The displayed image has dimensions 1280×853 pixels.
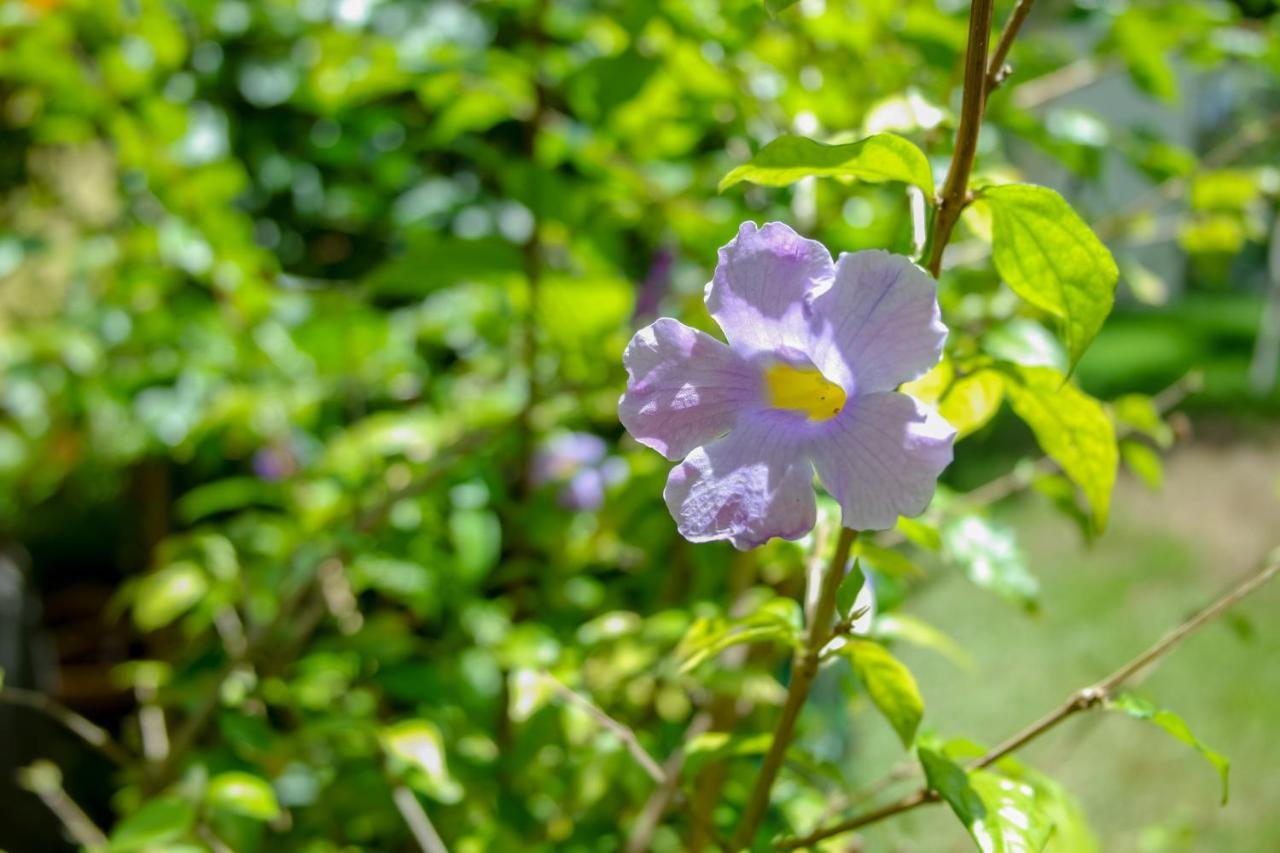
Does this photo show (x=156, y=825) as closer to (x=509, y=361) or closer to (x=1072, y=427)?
(x=1072, y=427)

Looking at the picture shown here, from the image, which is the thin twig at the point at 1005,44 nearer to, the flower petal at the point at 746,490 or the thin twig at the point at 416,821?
the flower petal at the point at 746,490

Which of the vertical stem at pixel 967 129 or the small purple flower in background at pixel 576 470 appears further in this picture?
the small purple flower in background at pixel 576 470

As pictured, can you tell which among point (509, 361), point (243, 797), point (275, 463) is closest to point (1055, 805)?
point (243, 797)

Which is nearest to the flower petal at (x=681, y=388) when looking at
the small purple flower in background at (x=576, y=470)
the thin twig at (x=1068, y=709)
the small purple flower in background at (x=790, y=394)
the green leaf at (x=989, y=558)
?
the small purple flower in background at (x=790, y=394)

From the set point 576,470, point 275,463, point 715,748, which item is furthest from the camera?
point 275,463

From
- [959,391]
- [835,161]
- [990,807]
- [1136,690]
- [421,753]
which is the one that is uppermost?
[835,161]

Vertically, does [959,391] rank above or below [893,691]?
above

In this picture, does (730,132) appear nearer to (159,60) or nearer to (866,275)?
(866,275)
